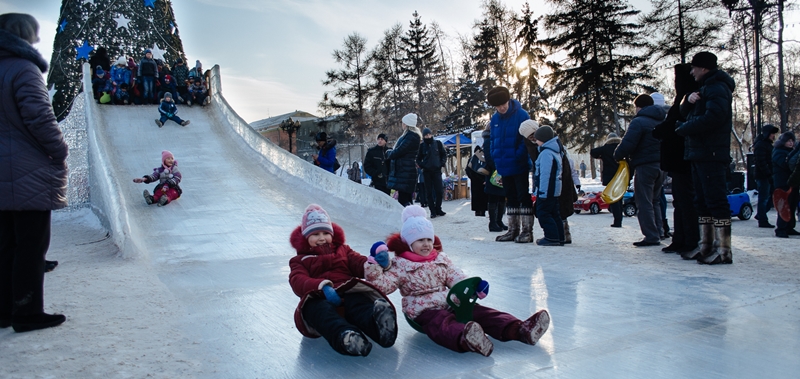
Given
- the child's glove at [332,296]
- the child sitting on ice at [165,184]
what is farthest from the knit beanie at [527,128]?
the child sitting on ice at [165,184]

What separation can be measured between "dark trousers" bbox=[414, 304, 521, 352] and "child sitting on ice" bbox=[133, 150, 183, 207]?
7177 millimetres

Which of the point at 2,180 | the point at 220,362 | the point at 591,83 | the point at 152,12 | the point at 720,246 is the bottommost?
the point at 220,362

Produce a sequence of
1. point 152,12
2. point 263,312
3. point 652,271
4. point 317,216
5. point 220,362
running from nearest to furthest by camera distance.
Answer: point 220,362
point 317,216
point 263,312
point 652,271
point 152,12

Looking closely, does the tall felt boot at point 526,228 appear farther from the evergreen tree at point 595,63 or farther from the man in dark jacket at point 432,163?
the evergreen tree at point 595,63

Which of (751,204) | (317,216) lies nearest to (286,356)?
(317,216)

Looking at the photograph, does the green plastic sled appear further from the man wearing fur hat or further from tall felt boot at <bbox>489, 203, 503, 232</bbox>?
tall felt boot at <bbox>489, 203, 503, 232</bbox>

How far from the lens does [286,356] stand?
2914mm

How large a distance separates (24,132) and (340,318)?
238cm

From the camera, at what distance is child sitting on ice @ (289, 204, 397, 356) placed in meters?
2.75

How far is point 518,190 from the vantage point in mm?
6934

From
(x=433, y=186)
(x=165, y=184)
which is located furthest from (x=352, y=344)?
(x=433, y=186)

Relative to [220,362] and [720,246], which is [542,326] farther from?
[720,246]

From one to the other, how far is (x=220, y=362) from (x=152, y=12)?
76.8ft

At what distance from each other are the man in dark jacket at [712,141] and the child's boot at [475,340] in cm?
320
